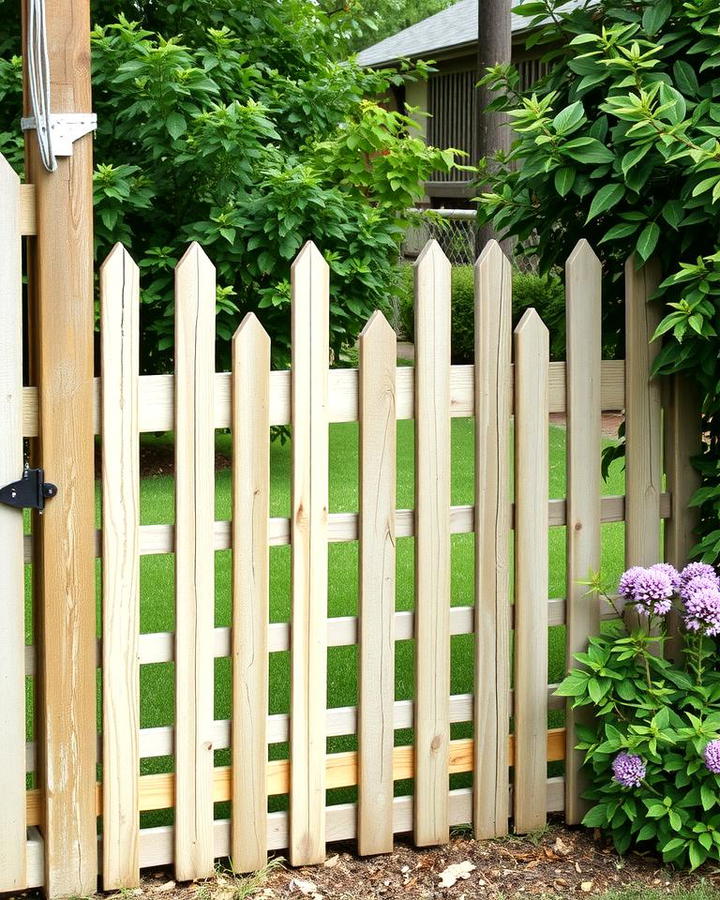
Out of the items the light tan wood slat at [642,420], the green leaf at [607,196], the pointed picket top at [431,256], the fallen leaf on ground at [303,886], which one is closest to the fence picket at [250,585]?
the fallen leaf on ground at [303,886]

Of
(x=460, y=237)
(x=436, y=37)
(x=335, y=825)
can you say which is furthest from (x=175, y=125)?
(x=436, y=37)

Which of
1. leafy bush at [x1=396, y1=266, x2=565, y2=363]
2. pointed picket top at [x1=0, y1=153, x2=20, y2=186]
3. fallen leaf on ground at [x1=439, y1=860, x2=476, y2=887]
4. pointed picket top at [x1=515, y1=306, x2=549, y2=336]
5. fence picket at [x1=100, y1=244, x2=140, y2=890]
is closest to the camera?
pointed picket top at [x1=0, y1=153, x2=20, y2=186]

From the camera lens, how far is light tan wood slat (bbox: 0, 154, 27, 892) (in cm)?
297

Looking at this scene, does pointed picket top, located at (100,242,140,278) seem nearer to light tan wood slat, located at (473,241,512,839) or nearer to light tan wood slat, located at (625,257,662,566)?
light tan wood slat, located at (473,241,512,839)

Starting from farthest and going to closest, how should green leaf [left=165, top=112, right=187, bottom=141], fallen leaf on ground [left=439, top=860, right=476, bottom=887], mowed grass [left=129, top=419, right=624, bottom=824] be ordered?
1. green leaf [left=165, top=112, right=187, bottom=141]
2. mowed grass [left=129, top=419, right=624, bottom=824]
3. fallen leaf on ground [left=439, top=860, right=476, bottom=887]

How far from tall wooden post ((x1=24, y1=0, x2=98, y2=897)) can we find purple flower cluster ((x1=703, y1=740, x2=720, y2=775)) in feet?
5.20

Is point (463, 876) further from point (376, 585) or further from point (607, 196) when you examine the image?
point (607, 196)

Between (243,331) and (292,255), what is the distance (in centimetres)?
518

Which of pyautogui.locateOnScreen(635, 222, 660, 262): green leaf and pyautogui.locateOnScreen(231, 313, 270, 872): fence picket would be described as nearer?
pyautogui.locateOnScreen(231, 313, 270, 872): fence picket

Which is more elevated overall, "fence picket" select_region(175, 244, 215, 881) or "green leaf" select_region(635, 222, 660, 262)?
"green leaf" select_region(635, 222, 660, 262)

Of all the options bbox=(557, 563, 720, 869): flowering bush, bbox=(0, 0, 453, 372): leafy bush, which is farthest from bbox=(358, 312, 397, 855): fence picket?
bbox=(0, 0, 453, 372): leafy bush

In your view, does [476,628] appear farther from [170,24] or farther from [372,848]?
[170,24]

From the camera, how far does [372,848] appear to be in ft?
11.4

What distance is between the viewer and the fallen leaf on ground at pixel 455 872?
3367mm
